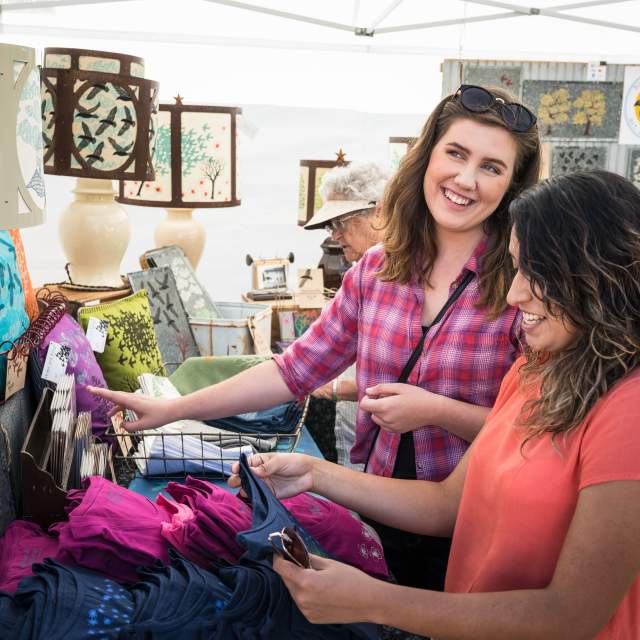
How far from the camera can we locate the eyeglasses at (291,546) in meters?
1.03

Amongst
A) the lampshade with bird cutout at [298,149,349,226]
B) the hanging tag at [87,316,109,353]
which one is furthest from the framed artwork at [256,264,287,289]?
the hanging tag at [87,316,109,353]

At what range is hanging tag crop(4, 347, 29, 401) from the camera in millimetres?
1578

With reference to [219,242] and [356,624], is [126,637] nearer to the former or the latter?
[356,624]

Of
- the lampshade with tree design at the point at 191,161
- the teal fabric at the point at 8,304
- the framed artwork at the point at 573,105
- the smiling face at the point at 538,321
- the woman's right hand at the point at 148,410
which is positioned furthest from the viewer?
the framed artwork at the point at 573,105

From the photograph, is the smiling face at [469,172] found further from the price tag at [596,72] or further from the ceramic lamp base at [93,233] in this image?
the price tag at [596,72]

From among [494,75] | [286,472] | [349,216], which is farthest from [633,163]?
[286,472]

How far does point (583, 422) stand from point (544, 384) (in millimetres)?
106

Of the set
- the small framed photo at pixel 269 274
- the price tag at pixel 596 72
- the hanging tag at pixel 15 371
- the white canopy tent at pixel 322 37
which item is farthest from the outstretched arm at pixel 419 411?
the price tag at pixel 596 72

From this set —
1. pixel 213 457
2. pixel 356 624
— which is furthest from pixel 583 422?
pixel 213 457

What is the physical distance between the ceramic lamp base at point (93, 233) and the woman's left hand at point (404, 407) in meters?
1.44

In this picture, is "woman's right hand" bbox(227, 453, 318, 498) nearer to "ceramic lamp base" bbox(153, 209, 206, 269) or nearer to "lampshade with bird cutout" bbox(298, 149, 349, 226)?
"ceramic lamp base" bbox(153, 209, 206, 269)

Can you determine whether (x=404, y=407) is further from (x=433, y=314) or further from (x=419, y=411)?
(x=433, y=314)

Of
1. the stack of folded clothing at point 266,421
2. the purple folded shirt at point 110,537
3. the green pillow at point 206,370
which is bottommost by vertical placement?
the stack of folded clothing at point 266,421

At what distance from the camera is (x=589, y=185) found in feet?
3.49
